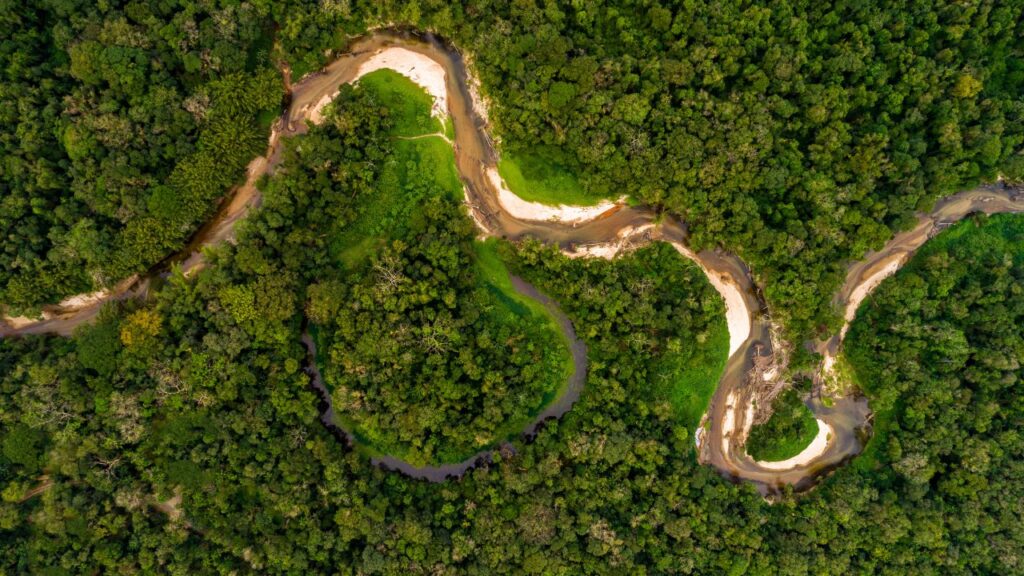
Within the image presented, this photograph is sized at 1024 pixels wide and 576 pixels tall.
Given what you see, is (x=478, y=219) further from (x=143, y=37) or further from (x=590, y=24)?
(x=143, y=37)

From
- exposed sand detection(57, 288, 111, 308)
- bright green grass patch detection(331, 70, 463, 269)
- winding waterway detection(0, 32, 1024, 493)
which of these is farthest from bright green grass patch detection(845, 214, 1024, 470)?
exposed sand detection(57, 288, 111, 308)

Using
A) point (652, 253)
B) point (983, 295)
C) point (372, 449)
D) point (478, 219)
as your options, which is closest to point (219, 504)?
point (372, 449)

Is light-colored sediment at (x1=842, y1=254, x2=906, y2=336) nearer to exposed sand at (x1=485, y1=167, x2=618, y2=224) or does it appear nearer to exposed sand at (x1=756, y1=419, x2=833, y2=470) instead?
exposed sand at (x1=756, y1=419, x2=833, y2=470)

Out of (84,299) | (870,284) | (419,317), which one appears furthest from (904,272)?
(84,299)

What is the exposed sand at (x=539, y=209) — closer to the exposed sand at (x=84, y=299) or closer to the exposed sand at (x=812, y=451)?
the exposed sand at (x=812, y=451)

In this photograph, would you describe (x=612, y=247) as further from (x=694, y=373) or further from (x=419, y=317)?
(x=419, y=317)
